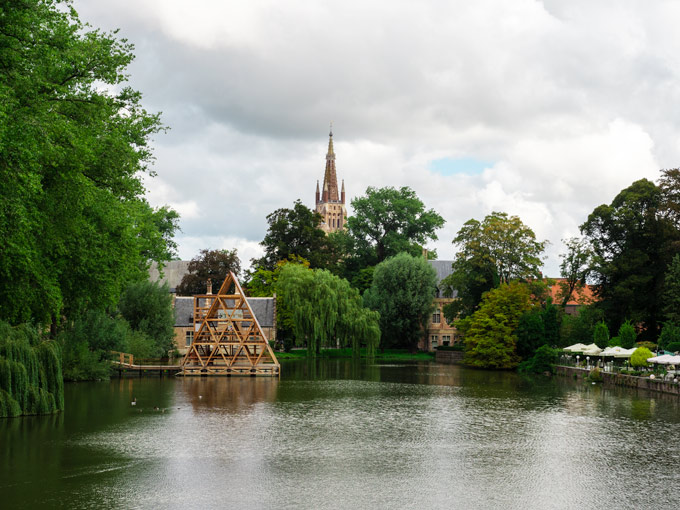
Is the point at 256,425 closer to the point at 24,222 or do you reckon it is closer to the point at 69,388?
the point at 24,222

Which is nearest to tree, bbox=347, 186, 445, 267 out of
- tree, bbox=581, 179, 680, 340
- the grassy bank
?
the grassy bank

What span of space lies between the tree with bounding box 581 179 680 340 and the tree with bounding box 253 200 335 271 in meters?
31.3

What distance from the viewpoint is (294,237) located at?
76562mm

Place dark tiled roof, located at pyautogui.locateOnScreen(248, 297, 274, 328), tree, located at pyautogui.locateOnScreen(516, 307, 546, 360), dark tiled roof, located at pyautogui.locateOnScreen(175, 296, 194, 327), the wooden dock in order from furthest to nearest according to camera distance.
Answer: dark tiled roof, located at pyautogui.locateOnScreen(248, 297, 274, 328)
dark tiled roof, located at pyautogui.locateOnScreen(175, 296, 194, 327)
tree, located at pyautogui.locateOnScreen(516, 307, 546, 360)
the wooden dock

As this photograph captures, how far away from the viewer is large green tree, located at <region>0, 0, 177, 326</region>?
1925 centimetres

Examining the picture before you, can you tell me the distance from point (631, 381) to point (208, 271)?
48832mm

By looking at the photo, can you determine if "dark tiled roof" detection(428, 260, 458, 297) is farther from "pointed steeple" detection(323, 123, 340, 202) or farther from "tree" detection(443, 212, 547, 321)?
"pointed steeple" detection(323, 123, 340, 202)

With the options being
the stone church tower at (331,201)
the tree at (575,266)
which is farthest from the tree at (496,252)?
the stone church tower at (331,201)

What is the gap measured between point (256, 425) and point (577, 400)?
627 inches

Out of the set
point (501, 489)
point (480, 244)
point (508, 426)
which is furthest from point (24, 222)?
point (480, 244)

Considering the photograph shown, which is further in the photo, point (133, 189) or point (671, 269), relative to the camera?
point (671, 269)

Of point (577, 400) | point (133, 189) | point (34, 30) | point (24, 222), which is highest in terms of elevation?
point (34, 30)

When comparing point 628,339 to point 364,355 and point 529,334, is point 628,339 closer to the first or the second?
point 529,334

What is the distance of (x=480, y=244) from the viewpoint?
2424 inches
